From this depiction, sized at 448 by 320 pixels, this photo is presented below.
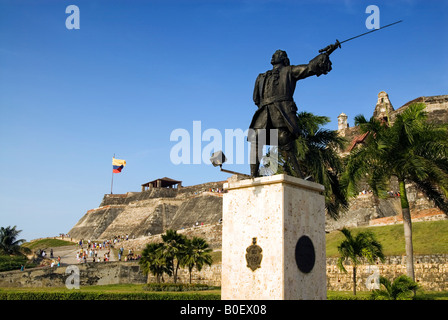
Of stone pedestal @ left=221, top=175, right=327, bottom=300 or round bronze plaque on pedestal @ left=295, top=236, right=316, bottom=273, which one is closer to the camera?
stone pedestal @ left=221, top=175, right=327, bottom=300

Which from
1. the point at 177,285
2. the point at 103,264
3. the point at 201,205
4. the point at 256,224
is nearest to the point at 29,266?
the point at 103,264

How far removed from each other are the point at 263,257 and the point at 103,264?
36.1 m

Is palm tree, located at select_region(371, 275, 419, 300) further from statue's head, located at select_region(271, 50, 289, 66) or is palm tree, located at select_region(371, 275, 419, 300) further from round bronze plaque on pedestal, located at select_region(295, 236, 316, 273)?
statue's head, located at select_region(271, 50, 289, 66)

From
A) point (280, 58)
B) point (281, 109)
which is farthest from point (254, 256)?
point (280, 58)

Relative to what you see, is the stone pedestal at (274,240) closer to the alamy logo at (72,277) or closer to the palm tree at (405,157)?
the palm tree at (405,157)

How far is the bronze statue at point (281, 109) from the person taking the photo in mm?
6977

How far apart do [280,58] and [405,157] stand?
39.1 ft

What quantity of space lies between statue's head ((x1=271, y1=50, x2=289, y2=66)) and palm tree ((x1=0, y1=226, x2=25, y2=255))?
47.0 meters

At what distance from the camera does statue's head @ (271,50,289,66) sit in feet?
24.4

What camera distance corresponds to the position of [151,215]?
71188 millimetres

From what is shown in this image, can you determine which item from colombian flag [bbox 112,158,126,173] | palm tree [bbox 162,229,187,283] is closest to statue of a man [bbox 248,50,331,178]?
palm tree [bbox 162,229,187,283]

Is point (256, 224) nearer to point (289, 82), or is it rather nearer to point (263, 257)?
point (263, 257)

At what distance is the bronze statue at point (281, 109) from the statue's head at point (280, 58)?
2cm

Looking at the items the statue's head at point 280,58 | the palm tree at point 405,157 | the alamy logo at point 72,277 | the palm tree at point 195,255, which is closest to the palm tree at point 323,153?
the palm tree at point 405,157
